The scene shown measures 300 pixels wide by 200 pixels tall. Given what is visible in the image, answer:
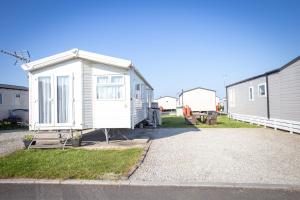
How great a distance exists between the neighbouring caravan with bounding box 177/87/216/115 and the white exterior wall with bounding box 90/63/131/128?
84.6 ft

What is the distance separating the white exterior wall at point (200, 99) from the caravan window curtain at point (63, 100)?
88.0 ft

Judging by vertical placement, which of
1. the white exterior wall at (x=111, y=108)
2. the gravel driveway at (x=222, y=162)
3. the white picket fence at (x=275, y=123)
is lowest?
the gravel driveway at (x=222, y=162)

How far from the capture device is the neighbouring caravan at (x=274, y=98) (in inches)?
502

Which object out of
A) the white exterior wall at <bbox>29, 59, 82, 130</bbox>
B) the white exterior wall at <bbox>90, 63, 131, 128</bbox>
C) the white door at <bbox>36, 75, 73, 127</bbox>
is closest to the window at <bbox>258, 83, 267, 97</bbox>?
the white exterior wall at <bbox>90, 63, 131, 128</bbox>

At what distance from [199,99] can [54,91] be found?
1094 inches

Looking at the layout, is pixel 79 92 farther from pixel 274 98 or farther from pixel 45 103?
pixel 274 98

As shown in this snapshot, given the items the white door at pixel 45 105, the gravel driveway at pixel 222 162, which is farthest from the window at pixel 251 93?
the white door at pixel 45 105

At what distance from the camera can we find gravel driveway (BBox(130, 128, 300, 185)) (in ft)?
18.8

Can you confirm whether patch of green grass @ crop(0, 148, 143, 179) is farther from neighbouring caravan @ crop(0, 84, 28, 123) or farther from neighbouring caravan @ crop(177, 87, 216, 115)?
→ neighbouring caravan @ crop(177, 87, 216, 115)

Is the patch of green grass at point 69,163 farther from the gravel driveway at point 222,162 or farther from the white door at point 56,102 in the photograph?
the white door at point 56,102

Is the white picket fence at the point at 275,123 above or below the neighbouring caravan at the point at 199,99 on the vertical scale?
below

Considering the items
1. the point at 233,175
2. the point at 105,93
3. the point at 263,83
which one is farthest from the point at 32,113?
the point at 263,83

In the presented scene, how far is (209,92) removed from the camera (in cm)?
3641

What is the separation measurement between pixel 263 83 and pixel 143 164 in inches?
485
